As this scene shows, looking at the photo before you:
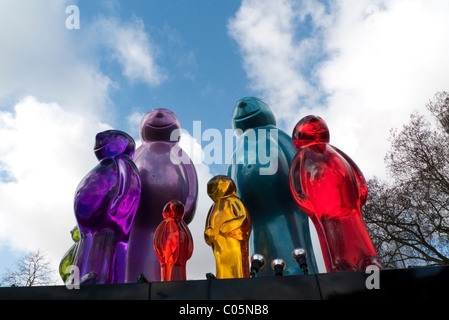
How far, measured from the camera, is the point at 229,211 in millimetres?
2428

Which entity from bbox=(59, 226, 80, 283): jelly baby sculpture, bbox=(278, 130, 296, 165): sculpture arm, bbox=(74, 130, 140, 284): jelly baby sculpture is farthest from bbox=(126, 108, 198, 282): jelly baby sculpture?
bbox=(278, 130, 296, 165): sculpture arm

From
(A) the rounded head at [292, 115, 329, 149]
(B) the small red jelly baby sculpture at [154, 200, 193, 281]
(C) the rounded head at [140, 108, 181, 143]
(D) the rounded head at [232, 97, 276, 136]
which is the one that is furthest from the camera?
(D) the rounded head at [232, 97, 276, 136]

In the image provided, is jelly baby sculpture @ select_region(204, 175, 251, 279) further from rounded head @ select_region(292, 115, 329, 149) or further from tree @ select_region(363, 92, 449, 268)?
tree @ select_region(363, 92, 449, 268)

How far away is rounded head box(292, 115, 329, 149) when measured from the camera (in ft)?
8.16

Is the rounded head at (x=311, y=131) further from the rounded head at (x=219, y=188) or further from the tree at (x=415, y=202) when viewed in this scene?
the tree at (x=415, y=202)

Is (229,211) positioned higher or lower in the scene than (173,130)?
lower

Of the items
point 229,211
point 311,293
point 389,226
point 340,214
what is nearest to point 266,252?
point 229,211

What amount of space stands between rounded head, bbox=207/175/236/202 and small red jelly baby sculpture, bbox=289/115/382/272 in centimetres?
41

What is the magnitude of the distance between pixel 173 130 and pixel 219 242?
140 cm

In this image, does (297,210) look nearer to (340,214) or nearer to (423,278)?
(340,214)

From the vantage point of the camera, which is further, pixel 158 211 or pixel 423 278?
pixel 158 211

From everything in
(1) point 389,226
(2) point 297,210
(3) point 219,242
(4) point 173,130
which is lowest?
(3) point 219,242

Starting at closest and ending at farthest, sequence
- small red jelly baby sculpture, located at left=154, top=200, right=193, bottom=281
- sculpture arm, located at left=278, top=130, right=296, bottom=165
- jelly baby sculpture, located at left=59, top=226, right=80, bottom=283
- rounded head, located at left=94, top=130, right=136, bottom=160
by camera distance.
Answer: small red jelly baby sculpture, located at left=154, top=200, right=193, bottom=281 < rounded head, located at left=94, top=130, right=136, bottom=160 < jelly baby sculpture, located at left=59, top=226, right=80, bottom=283 < sculpture arm, located at left=278, top=130, right=296, bottom=165

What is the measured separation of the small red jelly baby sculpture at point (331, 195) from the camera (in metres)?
2.10
